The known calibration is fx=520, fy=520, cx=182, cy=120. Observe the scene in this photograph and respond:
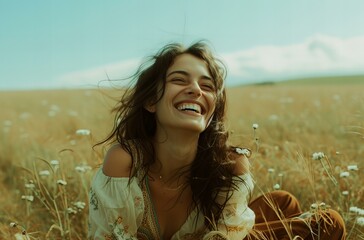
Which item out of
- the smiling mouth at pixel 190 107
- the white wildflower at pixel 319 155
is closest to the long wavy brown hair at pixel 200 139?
the smiling mouth at pixel 190 107

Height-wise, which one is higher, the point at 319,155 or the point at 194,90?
the point at 194,90

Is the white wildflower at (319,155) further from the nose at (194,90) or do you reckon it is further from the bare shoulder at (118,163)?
the bare shoulder at (118,163)

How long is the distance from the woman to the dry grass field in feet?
0.78

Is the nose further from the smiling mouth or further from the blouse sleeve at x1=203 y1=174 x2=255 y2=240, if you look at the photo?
the blouse sleeve at x1=203 y1=174 x2=255 y2=240

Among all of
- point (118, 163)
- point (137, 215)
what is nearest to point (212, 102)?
point (118, 163)

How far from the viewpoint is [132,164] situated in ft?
9.22

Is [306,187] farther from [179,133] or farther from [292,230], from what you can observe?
[179,133]

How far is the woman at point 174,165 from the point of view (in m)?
2.74

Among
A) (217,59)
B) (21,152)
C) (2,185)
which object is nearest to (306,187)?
(217,59)

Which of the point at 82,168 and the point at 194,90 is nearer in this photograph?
the point at 194,90

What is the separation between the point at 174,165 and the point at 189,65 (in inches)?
22.3

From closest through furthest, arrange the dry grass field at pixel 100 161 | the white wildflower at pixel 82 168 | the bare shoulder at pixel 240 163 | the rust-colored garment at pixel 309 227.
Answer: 1. the rust-colored garment at pixel 309 227
2. the bare shoulder at pixel 240 163
3. the dry grass field at pixel 100 161
4. the white wildflower at pixel 82 168

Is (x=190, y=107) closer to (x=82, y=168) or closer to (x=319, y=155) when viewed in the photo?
(x=319, y=155)

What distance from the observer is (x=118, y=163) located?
9.12ft
